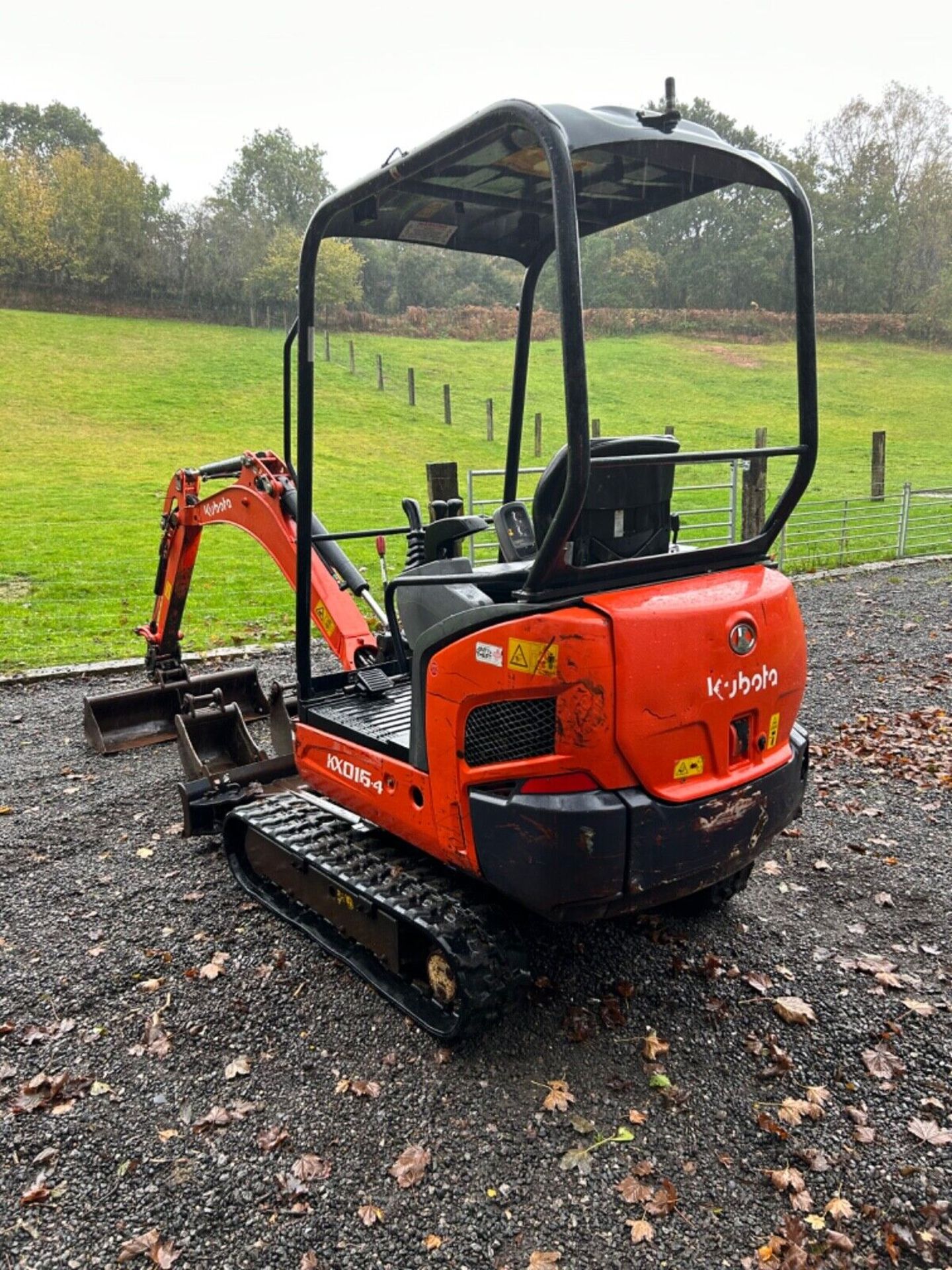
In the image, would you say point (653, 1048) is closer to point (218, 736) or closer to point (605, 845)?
point (605, 845)

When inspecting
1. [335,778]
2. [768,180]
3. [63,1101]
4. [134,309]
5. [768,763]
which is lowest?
[63,1101]

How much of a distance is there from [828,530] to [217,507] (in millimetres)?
11705

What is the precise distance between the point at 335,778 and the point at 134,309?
142 feet

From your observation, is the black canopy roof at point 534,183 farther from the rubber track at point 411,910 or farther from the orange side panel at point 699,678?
the rubber track at point 411,910

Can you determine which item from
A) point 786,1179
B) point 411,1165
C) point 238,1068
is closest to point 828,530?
point 786,1179

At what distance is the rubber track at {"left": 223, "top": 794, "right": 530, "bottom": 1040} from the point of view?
10.6ft

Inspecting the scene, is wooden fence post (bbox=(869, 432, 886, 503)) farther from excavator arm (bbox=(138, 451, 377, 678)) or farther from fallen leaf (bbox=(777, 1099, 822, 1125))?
fallen leaf (bbox=(777, 1099, 822, 1125))

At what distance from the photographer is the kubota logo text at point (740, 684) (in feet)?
10.1

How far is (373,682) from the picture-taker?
468 centimetres

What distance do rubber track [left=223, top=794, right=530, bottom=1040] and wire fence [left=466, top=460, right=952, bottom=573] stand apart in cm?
757

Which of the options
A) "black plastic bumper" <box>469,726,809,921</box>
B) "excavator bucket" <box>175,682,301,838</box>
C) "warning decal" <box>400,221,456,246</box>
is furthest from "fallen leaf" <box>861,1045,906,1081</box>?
"warning decal" <box>400,221,456,246</box>

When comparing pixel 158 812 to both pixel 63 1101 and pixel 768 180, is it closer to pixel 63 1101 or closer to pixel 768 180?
pixel 63 1101

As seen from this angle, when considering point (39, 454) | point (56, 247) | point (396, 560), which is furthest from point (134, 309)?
point (396, 560)

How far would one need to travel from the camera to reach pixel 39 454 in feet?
72.6
